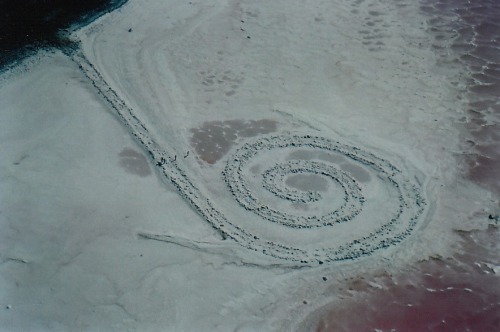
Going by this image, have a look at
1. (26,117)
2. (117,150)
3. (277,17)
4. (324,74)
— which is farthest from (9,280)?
(277,17)

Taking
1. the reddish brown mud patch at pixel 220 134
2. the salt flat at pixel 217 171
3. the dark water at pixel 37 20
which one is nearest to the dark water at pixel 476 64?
the salt flat at pixel 217 171

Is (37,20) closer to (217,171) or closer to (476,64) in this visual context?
(217,171)

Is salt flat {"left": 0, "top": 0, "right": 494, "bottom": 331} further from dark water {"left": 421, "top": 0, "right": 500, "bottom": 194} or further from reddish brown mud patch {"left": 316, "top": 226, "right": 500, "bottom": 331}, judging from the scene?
dark water {"left": 421, "top": 0, "right": 500, "bottom": 194}

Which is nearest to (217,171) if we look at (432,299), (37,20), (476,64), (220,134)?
(220,134)

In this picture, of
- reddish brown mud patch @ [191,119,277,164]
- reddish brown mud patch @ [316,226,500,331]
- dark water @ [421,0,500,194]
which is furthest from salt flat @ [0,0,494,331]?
dark water @ [421,0,500,194]

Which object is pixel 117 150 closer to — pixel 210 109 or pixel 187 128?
pixel 187 128

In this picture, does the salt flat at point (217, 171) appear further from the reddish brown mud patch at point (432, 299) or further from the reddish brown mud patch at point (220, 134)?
the reddish brown mud patch at point (432, 299)
